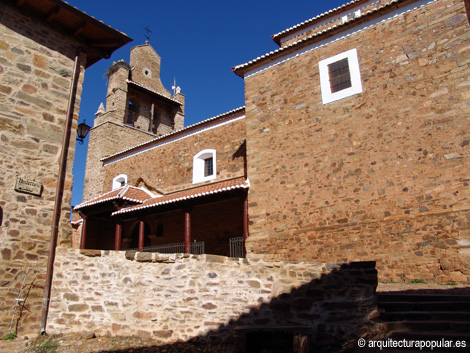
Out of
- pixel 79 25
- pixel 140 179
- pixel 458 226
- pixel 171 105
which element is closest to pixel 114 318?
pixel 79 25

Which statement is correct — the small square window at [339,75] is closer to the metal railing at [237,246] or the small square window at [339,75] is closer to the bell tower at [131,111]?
the metal railing at [237,246]

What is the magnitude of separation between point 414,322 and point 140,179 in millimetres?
14420

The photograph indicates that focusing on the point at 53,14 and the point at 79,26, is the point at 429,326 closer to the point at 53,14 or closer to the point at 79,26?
the point at 79,26

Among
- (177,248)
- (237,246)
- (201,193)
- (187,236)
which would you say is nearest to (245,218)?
(201,193)

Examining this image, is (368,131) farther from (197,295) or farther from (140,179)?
(140,179)

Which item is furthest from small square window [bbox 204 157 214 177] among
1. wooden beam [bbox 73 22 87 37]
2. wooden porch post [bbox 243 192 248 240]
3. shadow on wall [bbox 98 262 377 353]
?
shadow on wall [bbox 98 262 377 353]

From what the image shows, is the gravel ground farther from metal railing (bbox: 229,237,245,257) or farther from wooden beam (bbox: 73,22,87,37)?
metal railing (bbox: 229,237,245,257)

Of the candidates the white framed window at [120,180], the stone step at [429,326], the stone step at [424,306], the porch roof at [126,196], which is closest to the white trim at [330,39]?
the porch roof at [126,196]

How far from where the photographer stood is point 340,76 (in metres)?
10.3

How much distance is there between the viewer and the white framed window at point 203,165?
15102 mm

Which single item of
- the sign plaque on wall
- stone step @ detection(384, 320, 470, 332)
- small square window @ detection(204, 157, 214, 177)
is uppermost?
small square window @ detection(204, 157, 214, 177)

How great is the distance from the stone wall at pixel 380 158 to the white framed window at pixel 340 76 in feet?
0.50

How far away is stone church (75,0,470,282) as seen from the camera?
8055mm

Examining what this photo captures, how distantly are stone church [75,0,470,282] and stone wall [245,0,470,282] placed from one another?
0.03 m
